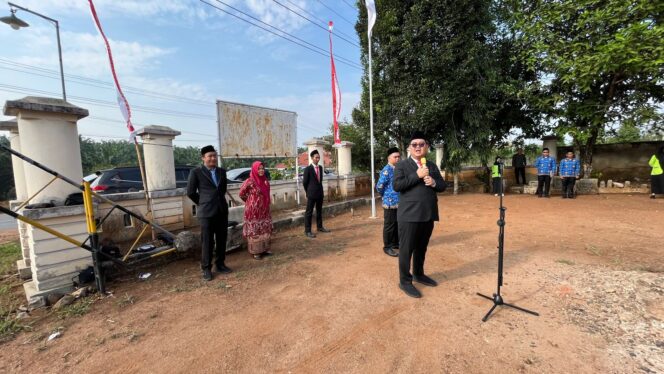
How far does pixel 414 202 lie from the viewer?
289cm

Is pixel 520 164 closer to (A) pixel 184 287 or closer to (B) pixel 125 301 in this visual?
(A) pixel 184 287

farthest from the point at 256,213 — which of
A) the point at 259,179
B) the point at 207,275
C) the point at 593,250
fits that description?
the point at 593,250

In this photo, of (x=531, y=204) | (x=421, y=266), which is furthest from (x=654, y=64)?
(x=421, y=266)

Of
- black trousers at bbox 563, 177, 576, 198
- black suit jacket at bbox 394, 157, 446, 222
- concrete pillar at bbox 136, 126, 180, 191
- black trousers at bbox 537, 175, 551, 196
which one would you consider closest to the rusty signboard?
concrete pillar at bbox 136, 126, 180, 191

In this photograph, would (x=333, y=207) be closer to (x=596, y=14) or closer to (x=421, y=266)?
(x=421, y=266)

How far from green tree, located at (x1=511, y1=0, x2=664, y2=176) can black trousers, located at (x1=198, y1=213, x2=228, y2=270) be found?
9.86m

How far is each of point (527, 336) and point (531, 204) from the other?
292 inches

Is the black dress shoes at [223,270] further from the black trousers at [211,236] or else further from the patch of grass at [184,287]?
the patch of grass at [184,287]

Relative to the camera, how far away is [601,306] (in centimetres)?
262

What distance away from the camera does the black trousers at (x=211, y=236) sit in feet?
11.8

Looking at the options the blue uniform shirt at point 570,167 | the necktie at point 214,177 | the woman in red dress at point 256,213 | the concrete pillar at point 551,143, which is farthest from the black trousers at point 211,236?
the concrete pillar at point 551,143

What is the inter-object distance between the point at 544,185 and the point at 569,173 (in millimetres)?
775

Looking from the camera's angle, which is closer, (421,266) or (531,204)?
(421,266)

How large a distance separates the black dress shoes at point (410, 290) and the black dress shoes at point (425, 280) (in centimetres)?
28
